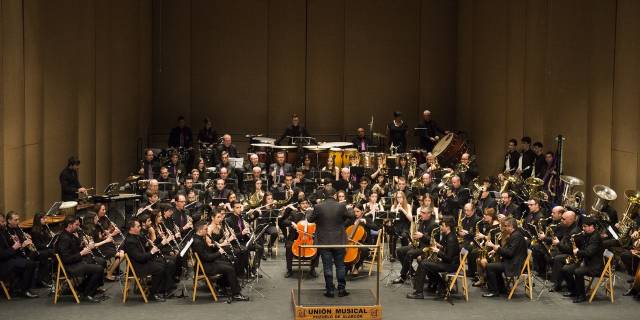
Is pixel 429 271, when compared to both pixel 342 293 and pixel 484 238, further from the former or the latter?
pixel 342 293

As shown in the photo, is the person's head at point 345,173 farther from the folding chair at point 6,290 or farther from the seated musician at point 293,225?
the folding chair at point 6,290

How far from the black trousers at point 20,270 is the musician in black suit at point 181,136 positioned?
934 cm

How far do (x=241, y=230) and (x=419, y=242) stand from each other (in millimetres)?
2753

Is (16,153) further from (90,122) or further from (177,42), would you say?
(177,42)

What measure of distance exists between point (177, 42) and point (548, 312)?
1421cm

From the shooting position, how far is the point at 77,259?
12570mm

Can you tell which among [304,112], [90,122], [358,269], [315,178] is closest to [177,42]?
[304,112]

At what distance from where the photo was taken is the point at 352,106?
24391 mm

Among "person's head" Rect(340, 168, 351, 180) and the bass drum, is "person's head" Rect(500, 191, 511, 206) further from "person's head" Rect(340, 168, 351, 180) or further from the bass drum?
the bass drum

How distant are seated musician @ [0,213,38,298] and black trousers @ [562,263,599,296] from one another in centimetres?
736

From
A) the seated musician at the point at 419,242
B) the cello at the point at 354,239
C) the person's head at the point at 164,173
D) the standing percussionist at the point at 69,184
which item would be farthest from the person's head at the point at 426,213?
the standing percussionist at the point at 69,184

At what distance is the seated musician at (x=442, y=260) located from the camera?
42.7 feet

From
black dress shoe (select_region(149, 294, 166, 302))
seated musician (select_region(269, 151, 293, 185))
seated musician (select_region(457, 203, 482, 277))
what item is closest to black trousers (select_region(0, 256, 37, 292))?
black dress shoe (select_region(149, 294, 166, 302))

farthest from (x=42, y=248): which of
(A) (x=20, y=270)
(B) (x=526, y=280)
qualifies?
(B) (x=526, y=280)
